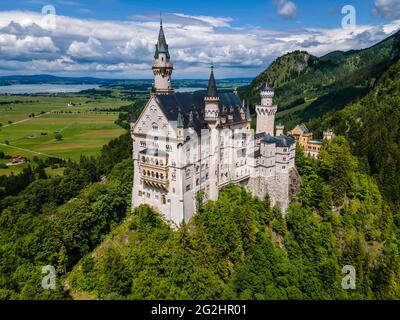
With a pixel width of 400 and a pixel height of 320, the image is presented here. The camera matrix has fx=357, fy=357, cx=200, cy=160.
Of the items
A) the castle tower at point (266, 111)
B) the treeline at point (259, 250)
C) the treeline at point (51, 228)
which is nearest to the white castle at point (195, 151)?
the castle tower at point (266, 111)

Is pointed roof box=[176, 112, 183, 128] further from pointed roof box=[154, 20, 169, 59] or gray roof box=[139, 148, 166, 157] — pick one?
pointed roof box=[154, 20, 169, 59]

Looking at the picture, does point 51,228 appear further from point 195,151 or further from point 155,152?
point 195,151

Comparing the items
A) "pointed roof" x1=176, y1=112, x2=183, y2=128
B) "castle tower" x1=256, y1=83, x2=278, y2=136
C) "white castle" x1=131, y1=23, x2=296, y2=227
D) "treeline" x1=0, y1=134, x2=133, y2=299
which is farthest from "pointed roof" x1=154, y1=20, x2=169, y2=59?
"treeline" x1=0, y1=134, x2=133, y2=299

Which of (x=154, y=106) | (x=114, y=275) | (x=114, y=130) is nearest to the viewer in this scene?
(x=114, y=275)

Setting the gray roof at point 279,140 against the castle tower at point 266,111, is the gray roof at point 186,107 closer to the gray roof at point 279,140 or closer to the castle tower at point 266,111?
the gray roof at point 279,140

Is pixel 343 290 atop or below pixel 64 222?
below

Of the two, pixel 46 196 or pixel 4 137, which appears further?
pixel 4 137

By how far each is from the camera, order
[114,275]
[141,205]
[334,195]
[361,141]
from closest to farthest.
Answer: [114,275] → [141,205] → [334,195] → [361,141]
